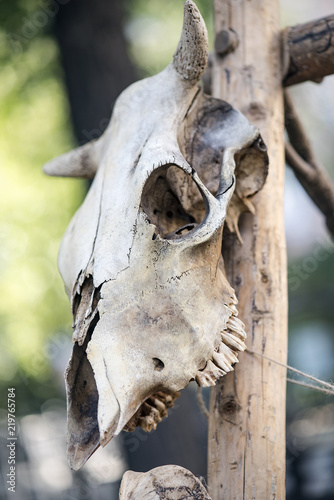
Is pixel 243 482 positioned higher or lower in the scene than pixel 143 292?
lower

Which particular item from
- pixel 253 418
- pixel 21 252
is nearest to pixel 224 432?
pixel 253 418

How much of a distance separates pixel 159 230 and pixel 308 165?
1.24 m

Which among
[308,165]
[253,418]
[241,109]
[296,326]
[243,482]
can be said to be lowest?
[296,326]

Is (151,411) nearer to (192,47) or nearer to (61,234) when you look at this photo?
(192,47)

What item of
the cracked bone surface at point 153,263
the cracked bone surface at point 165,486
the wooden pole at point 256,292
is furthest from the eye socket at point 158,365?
the wooden pole at point 256,292

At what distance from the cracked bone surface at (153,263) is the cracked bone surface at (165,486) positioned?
13cm

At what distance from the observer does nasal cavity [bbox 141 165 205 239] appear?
4.90 feet

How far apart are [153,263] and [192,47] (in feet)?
2.08

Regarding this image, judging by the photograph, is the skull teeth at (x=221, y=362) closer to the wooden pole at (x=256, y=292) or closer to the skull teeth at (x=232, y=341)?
the skull teeth at (x=232, y=341)

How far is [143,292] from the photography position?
1.29 m

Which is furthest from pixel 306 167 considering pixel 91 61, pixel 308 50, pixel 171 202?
pixel 91 61

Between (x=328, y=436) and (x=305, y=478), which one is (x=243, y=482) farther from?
(x=328, y=436)

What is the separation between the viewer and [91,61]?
3.72 metres

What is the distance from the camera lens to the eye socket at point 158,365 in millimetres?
1227
